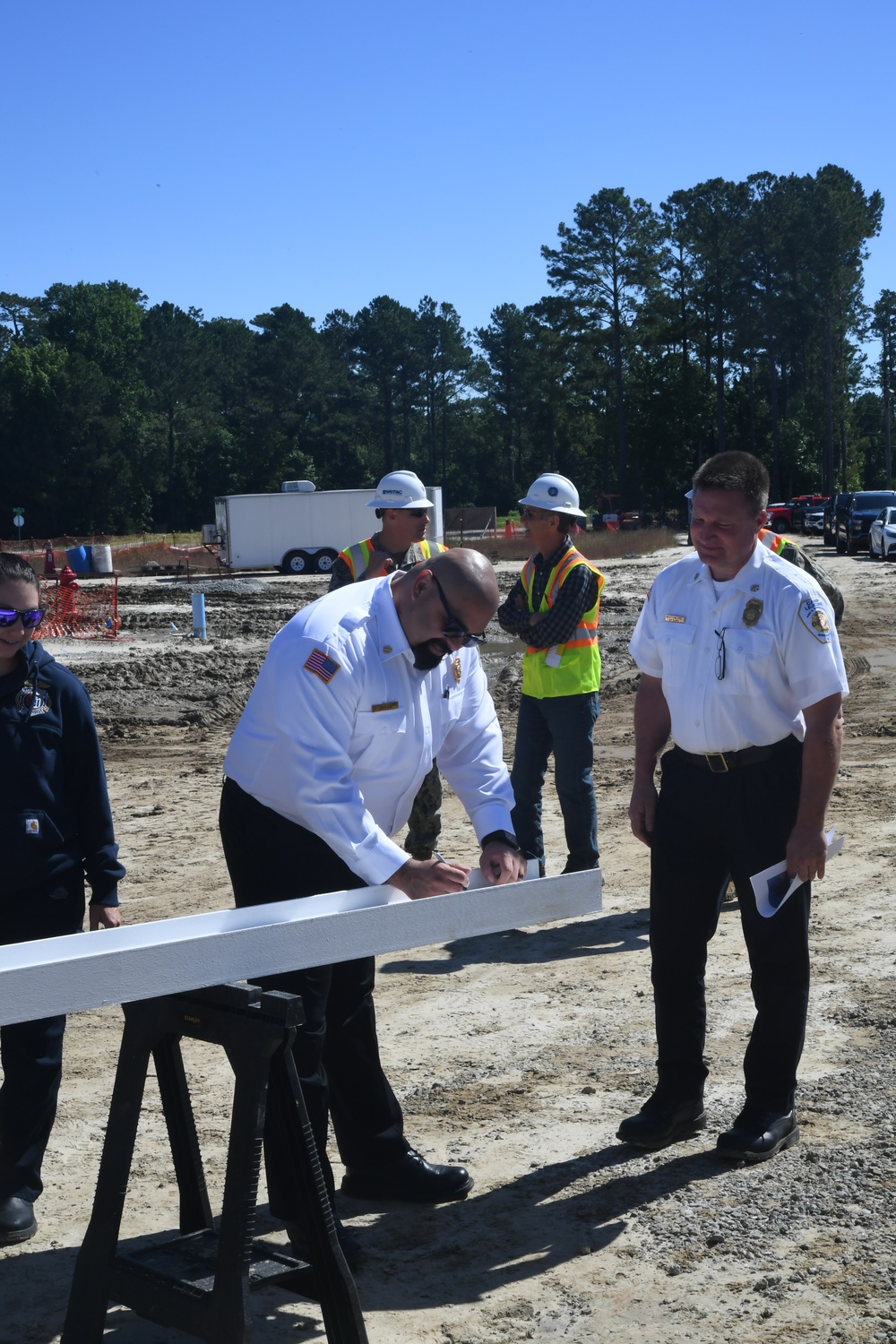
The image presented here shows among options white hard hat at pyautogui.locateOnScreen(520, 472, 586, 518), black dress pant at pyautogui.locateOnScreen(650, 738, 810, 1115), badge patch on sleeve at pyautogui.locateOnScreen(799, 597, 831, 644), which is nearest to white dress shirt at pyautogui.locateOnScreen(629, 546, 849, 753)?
badge patch on sleeve at pyautogui.locateOnScreen(799, 597, 831, 644)

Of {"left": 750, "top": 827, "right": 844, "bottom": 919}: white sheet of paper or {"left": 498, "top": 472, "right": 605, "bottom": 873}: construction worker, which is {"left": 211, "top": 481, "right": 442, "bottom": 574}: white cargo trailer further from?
{"left": 750, "top": 827, "right": 844, "bottom": 919}: white sheet of paper

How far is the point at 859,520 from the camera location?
41.8 metres

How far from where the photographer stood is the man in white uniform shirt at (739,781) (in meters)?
4.13

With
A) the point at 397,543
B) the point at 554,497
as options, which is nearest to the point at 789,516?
the point at 554,497

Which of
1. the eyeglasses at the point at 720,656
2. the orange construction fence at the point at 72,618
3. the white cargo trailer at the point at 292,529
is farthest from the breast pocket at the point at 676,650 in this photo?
the white cargo trailer at the point at 292,529

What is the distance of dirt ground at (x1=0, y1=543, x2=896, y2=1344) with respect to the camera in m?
3.49

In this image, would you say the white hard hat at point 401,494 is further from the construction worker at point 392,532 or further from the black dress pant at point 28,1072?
the black dress pant at point 28,1072

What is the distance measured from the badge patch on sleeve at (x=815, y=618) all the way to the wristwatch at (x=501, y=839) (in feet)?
3.71

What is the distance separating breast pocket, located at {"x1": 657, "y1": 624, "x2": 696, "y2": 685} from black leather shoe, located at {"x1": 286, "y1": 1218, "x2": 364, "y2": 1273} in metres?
1.97

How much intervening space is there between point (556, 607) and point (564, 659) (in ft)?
0.95

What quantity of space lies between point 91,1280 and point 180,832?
6248 mm

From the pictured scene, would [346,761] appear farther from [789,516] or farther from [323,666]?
Answer: [789,516]

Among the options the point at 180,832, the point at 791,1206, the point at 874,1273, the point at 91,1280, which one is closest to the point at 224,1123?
the point at 91,1280

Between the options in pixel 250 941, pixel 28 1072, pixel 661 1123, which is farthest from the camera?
pixel 661 1123
